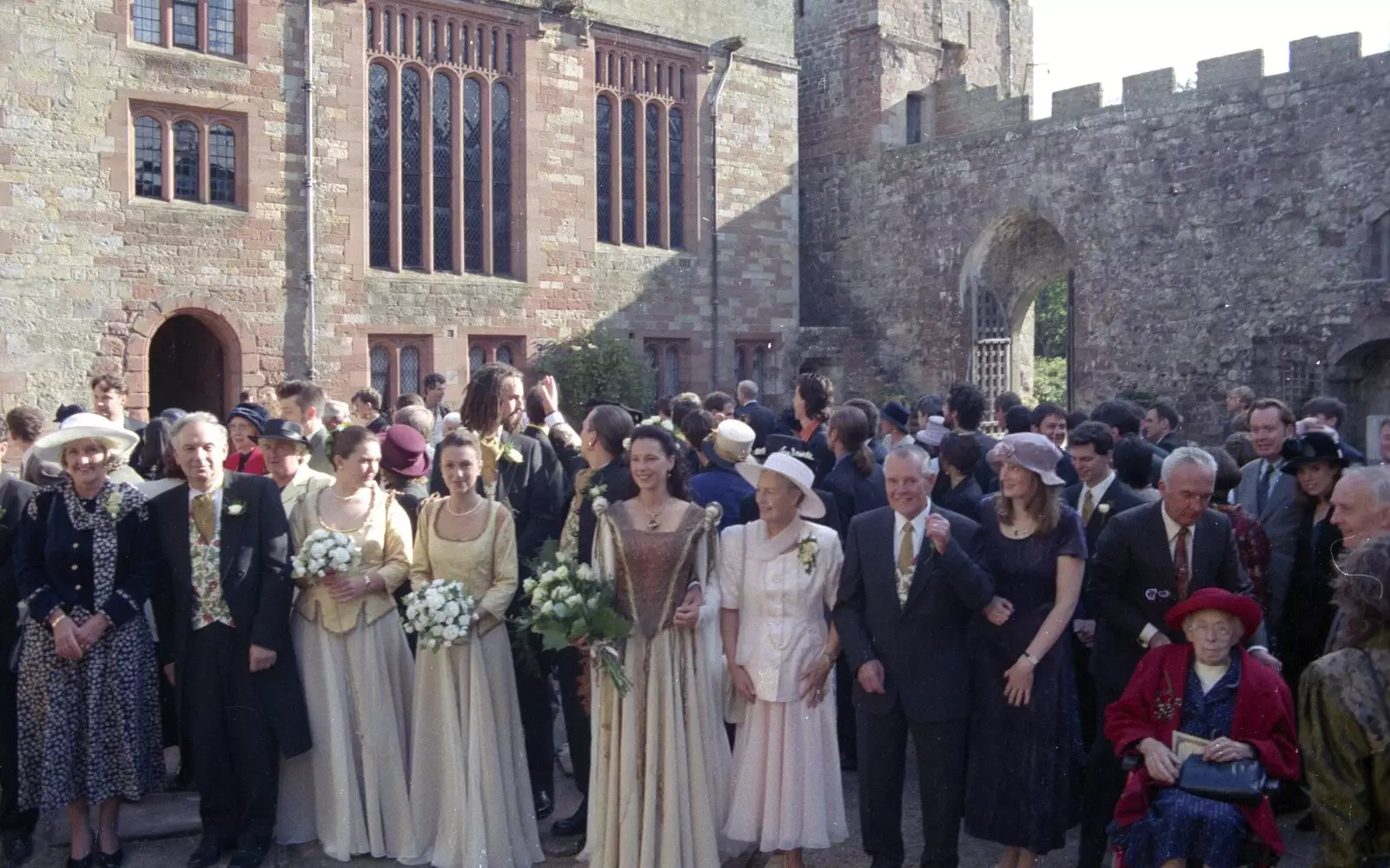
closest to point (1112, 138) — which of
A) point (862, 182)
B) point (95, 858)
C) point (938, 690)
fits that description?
point (862, 182)

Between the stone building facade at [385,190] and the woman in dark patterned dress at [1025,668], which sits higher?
the stone building facade at [385,190]

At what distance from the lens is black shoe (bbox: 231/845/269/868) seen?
5.71 meters

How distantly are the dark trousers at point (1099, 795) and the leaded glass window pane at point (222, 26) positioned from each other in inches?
591

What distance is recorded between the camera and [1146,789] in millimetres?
4738

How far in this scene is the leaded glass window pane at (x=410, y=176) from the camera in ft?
61.2

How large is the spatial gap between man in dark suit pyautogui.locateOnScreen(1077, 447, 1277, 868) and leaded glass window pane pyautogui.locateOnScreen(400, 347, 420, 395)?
A: 14290mm

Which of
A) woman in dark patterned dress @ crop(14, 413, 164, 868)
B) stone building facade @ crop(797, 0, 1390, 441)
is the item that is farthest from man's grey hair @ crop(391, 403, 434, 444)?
stone building facade @ crop(797, 0, 1390, 441)

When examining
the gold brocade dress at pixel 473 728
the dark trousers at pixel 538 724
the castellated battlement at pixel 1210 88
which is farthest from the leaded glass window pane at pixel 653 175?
the gold brocade dress at pixel 473 728

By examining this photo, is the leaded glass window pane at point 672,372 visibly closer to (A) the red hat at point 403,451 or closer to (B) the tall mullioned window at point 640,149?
(B) the tall mullioned window at point 640,149

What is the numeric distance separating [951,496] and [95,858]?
4541 millimetres

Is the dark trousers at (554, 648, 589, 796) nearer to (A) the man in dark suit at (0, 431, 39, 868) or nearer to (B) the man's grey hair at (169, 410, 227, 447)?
(B) the man's grey hair at (169, 410, 227, 447)

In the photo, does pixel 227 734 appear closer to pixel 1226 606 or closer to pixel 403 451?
pixel 403 451

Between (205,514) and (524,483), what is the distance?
1.69 meters

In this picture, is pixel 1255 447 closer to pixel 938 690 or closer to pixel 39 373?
pixel 938 690
